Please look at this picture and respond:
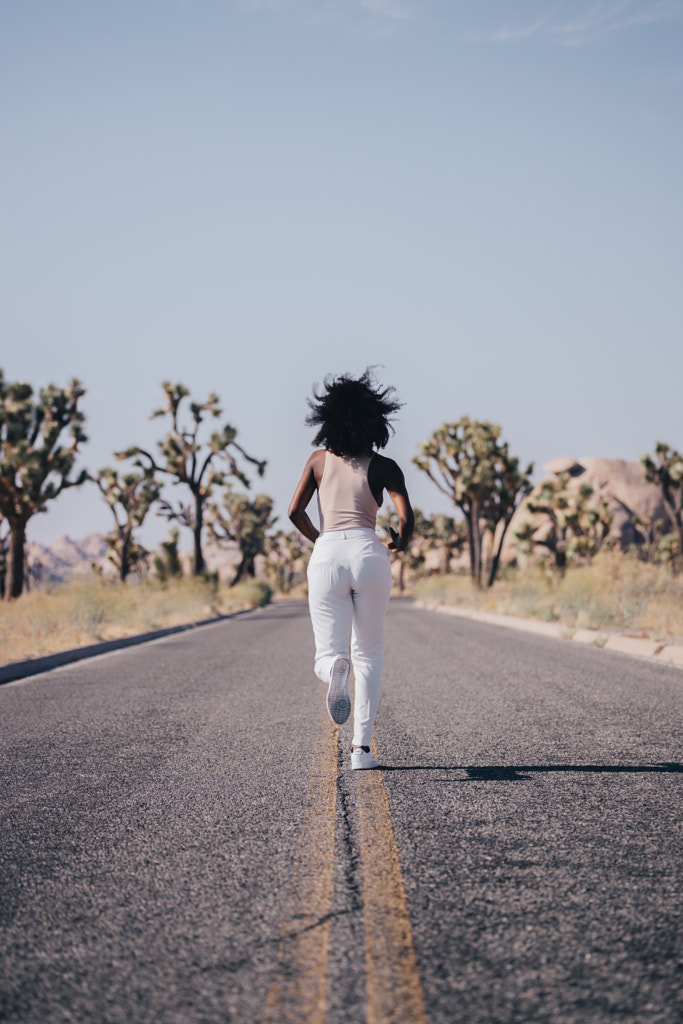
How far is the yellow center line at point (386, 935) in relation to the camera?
7.43 ft

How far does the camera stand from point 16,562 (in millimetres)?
27375

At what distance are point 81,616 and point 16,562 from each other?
10.1 metres

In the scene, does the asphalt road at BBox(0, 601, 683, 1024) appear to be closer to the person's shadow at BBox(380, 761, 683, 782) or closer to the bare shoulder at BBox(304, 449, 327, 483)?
the person's shadow at BBox(380, 761, 683, 782)

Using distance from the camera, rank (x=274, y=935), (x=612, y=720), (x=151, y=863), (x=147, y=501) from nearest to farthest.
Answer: (x=274, y=935) < (x=151, y=863) < (x=612, y=720) < (x=147, y=501)

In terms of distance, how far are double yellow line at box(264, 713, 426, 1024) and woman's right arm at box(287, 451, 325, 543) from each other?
1766 millimetres

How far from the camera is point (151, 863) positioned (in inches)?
139

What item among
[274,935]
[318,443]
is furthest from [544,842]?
[318,443]

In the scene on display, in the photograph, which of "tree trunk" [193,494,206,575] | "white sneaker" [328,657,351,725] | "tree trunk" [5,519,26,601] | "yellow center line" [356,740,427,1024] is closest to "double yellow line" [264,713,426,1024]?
"yellow center line" [356,740,427,1024]

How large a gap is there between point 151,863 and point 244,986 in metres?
1.26

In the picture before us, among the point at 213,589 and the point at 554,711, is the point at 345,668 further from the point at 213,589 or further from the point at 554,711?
the point at 213,589

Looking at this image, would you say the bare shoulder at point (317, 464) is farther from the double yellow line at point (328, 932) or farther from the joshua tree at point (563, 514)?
the joshua tree at point (563, 514)

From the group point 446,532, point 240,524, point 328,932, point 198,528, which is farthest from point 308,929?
point 446,532

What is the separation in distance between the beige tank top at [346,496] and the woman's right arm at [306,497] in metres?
0.11

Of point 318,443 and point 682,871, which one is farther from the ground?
point 318,443
